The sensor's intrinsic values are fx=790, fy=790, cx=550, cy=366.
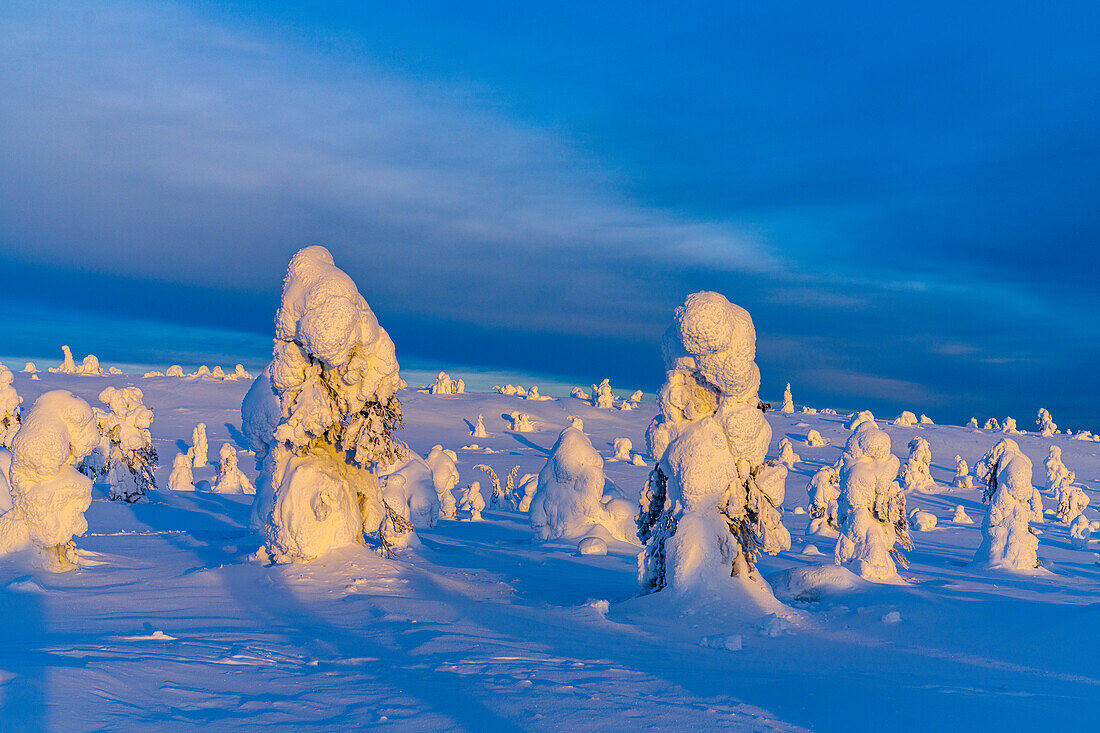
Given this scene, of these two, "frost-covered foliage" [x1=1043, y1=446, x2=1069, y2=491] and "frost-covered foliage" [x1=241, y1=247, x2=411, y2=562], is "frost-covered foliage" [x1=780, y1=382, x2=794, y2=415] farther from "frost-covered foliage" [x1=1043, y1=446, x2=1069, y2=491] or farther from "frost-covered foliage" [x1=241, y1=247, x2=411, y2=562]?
"frost-covered foliage" [x1=241, y1=247, x2=411, y2=562]

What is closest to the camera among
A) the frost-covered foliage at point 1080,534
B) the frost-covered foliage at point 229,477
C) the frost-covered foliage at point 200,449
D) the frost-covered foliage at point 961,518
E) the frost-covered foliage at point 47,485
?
the frost-covered foliage at point 47,485

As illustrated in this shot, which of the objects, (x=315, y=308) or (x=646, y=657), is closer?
(x=646, y=657)

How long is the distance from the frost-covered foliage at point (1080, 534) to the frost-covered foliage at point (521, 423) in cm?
3802

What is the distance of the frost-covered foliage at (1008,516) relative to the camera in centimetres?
1869

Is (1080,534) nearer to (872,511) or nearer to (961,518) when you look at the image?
(961,518)

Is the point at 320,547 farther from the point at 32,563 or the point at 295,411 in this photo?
the point at 32,563

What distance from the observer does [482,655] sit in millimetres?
7402

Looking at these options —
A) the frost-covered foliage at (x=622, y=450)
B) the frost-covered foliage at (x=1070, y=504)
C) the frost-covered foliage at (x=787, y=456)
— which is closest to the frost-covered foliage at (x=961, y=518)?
the frost-covered foliage at (x=1070, y=504)

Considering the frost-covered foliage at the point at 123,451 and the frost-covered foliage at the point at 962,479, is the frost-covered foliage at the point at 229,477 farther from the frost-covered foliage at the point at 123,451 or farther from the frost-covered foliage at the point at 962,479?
the frost-covered foliage at the point at 962,479

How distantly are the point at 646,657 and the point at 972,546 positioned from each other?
22.0m

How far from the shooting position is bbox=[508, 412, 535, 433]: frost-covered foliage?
6022 cm

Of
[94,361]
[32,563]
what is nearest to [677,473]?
[32,563]

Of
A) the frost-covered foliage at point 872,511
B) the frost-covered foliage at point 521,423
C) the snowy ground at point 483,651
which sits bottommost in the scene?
the snowy ground at point 483,651

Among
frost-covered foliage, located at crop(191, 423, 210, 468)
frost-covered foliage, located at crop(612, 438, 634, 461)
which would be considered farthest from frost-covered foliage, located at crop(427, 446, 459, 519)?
frost-covered foliage, located at crop(612, 438, 634, 461)
